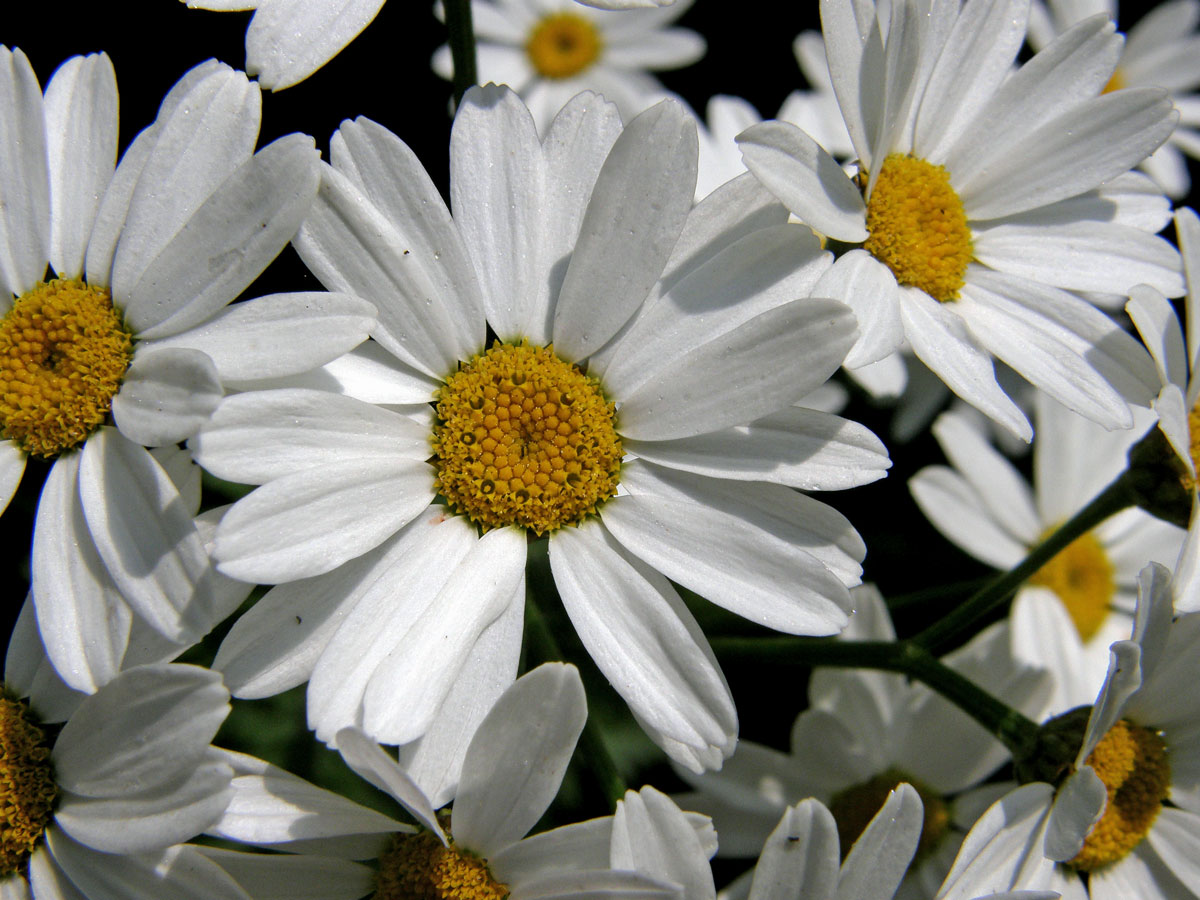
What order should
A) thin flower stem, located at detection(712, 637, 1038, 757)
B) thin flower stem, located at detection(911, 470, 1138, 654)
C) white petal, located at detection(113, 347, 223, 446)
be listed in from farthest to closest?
thin flower stem, located at detection(911, 470, 1138, 654), thin flower stem, located at detection(712, 637, 1038, 757), white petal, located at detection(113, 347, 223, 446)

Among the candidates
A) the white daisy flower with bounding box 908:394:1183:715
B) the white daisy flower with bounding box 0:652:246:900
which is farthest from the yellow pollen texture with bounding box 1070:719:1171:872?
the white daisy flower with bounding box 0:652:246:900

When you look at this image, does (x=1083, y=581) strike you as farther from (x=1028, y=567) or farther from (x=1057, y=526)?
(x=1028, y=567)

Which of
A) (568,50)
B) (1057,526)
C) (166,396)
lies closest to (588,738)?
(166,396)

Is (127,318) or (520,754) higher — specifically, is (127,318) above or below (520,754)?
above

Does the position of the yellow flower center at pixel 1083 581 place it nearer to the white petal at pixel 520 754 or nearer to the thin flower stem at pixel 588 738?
the thin flower stem at pixel 588 738

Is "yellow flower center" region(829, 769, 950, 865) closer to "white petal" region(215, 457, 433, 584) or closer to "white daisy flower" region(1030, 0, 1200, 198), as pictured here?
"white petal" region(215, 457, 433, 584)
